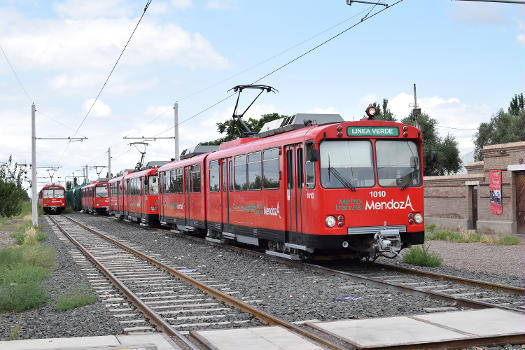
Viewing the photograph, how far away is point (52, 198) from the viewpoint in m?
67.2

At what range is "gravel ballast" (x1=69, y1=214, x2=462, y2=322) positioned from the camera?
353 inches

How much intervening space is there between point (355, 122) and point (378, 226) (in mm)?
2153

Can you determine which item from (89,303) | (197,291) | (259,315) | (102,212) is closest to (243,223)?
(197,291)

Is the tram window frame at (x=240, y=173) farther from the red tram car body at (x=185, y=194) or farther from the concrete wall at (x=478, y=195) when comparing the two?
the concrete wall at (x=478, y=195)

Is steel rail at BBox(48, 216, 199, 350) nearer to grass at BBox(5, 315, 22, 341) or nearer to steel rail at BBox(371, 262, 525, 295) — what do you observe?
grass at BBox(5, 315, 22, 341)

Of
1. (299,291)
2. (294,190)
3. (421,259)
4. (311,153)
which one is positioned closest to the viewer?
(299,291)

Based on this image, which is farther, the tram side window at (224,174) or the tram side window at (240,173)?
the tram side window at (224,174)

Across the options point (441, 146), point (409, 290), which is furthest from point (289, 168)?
point (441, 146)

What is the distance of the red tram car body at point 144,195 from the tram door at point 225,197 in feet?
45.7

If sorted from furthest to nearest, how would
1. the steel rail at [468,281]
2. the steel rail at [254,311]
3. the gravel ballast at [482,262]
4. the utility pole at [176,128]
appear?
the utility pole at [176,128], the gravel ballast at [482,262], the steel rail at [468,281], the steel rail at [254,311]

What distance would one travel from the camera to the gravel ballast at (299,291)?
8969 millimetres

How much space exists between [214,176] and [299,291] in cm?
1025

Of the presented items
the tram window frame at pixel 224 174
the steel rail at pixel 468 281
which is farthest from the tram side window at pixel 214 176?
the steel rail at pixel 468 281

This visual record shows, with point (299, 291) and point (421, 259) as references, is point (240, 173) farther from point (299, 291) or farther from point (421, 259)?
point (299, 291)
